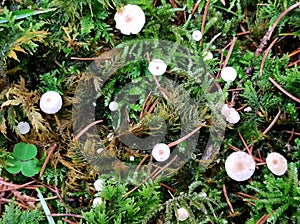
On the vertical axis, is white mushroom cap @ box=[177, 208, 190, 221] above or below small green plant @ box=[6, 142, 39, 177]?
below

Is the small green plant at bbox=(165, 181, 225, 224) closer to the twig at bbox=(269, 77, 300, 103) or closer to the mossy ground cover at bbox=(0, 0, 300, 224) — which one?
the mossy ground cover at bbox=(0, 0, 300, 224)

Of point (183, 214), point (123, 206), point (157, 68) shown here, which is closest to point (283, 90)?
point (157, 68)

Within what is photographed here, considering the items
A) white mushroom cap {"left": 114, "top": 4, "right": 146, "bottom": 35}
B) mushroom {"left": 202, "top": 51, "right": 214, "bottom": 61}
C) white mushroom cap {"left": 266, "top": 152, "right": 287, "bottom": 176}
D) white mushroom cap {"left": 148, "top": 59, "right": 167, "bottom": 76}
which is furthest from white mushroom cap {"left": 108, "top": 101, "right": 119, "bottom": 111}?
white mushroom cap {"left": 266, "top": 152, "right": 287, "bottom": 176}

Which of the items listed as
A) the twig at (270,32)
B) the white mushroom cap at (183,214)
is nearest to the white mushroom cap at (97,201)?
the white mushroom cap at (183,214)

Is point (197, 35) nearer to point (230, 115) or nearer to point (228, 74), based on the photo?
point (228, 74)

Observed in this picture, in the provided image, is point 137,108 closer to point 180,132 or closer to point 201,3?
point 180,132

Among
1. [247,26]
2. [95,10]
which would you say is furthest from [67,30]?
[247,26]
